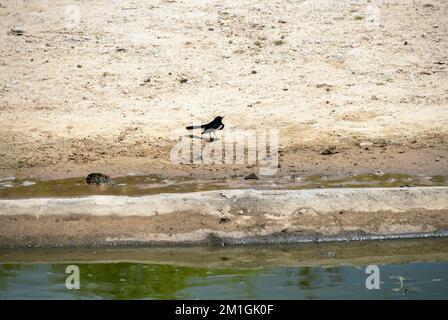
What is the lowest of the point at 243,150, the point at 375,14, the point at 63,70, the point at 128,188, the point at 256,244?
the point at 256,244

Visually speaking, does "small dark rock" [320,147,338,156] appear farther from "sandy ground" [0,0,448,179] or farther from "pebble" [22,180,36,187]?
"pebble" [22,180,36,187]

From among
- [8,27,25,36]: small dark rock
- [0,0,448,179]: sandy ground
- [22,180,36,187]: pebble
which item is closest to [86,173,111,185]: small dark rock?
[0,0,448,179]: sandy ground

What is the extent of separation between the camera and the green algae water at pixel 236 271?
7242 mm

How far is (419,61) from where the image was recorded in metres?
12.9

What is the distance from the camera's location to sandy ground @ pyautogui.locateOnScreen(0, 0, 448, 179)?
10555 mm

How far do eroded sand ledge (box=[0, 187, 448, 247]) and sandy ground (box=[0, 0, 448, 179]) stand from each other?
1405 millimetres

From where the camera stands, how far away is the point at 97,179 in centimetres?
948

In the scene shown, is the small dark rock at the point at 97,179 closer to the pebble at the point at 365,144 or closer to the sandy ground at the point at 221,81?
the sandy ground at the point at 221,81

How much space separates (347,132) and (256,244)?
11.1 ft

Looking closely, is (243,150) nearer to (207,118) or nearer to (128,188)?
(207,118)

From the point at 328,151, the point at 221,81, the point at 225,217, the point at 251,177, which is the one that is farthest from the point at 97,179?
the point at 221,81

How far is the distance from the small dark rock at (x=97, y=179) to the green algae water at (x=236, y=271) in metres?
1.41

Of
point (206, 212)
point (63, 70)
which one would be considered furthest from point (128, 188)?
point (63, 70)

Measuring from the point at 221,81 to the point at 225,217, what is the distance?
14.8 feet
